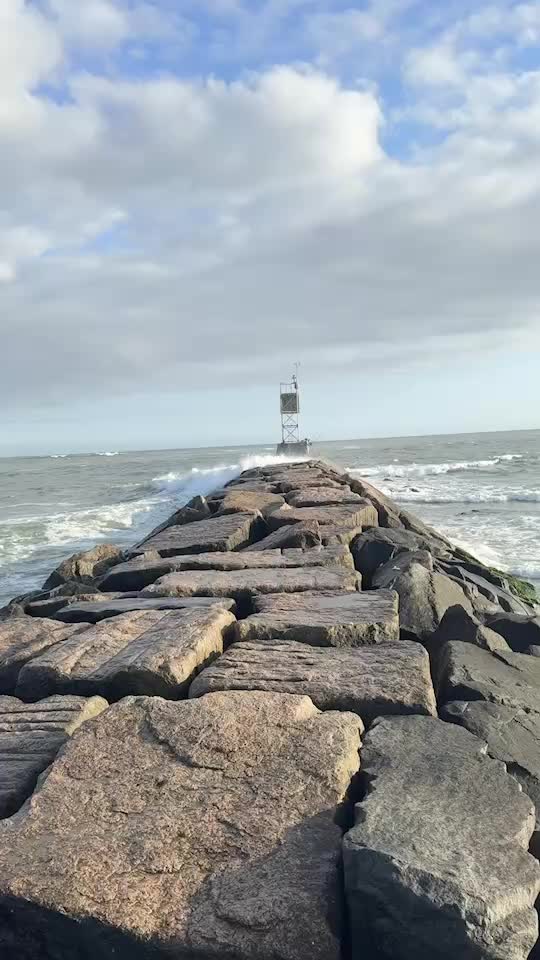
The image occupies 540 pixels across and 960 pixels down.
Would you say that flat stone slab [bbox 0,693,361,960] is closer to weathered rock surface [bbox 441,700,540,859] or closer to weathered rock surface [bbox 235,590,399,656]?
weathered rock surface [bbox 441,700,540,859]

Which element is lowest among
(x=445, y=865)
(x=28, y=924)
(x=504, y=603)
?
(x=504, y=603)

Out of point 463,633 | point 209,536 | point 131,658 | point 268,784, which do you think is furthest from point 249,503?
point 268,784

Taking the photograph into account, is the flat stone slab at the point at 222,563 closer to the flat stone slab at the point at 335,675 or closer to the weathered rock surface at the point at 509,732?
the flat stone slab at the point at 335,675

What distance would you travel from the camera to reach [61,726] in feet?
7.08

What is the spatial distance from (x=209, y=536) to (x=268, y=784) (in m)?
3.35

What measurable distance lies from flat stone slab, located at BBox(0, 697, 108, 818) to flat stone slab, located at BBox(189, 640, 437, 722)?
39 cm

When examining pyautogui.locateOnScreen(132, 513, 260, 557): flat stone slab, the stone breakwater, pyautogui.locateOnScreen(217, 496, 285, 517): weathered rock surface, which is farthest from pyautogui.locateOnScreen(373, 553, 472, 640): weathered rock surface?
pyautogui.locateOnScreen(217, 496, 285, 517): weathered rock surface

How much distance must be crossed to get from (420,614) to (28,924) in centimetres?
233

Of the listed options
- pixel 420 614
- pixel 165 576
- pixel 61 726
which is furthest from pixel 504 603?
pixel 61 726

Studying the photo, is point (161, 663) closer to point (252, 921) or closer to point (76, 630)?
point (76, 630)

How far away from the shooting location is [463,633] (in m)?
3.21

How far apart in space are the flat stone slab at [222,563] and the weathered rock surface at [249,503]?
1658 mm

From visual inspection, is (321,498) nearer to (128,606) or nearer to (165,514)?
(128,606)

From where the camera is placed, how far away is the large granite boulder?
5.40 meters
